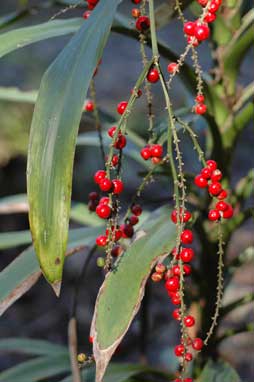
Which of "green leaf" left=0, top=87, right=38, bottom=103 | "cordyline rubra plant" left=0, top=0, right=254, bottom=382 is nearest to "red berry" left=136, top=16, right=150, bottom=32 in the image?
"cordyline rubra plant" left=0, top=0, right=254, bottom=382

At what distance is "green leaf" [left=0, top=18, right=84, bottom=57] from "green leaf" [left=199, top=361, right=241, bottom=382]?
0.49m

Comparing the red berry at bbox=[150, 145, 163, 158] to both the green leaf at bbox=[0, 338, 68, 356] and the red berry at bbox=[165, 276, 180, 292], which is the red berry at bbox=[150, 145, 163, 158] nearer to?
the red berry at bbox=[165, 276, 180, 292]

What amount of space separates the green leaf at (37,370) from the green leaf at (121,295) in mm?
420

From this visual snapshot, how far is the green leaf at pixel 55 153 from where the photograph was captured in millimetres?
599

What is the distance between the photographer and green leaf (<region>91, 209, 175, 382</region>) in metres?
0.66

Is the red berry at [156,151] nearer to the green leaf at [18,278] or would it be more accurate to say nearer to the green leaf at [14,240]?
the green leaf at [18,278]

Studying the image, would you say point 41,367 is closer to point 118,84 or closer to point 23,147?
point 23,147

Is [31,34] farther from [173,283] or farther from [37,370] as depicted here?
[37,370]

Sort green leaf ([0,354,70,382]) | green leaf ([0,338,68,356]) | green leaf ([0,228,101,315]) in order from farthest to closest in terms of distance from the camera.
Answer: green leaf ([0,338,68,356]) < green leaf ([0,354,70,382]) < green leaf ([0,228,101,315])

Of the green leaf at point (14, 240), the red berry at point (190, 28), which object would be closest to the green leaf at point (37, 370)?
the green leaf at point (14, 240)

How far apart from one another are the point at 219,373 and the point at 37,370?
1.04ft

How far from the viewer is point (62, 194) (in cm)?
60

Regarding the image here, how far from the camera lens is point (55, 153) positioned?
61 cm

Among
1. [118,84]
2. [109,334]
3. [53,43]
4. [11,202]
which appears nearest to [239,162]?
[118,84]
